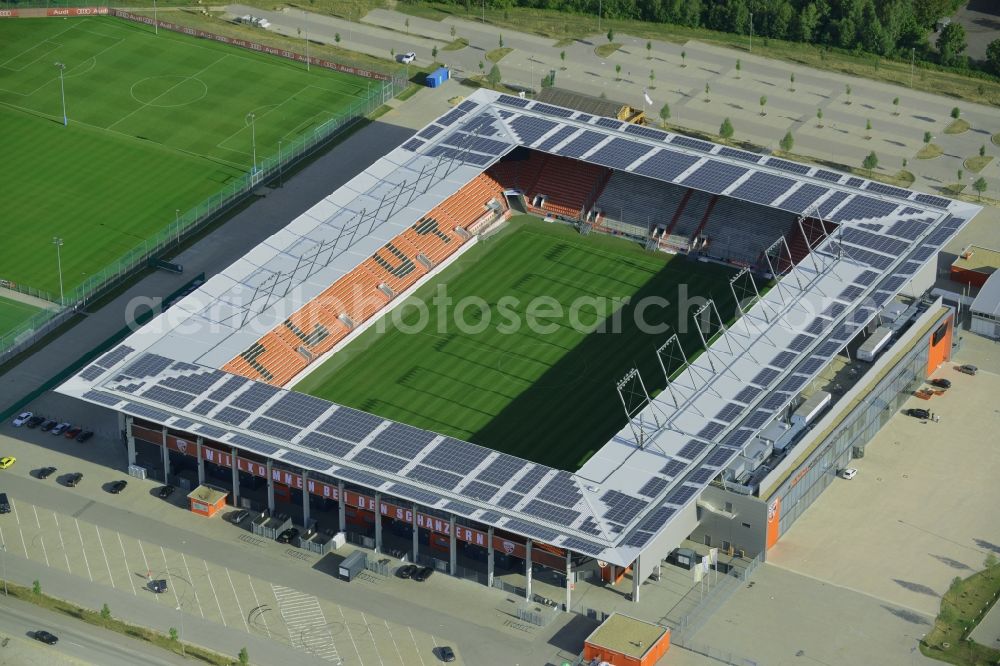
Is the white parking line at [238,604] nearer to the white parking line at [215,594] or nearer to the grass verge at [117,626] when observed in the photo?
the white parking line at [215,594]

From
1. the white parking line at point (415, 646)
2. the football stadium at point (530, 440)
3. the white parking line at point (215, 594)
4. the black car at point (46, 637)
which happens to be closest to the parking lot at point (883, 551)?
the football stadium at point (530, 440)

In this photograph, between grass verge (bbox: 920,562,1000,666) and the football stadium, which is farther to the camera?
the football stadium

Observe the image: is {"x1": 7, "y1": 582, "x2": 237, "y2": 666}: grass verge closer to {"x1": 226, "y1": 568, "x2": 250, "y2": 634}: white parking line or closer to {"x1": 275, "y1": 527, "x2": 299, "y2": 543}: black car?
{"x1": 226, "y1": 568, "x2": 250, "y2": 634}: white parking line

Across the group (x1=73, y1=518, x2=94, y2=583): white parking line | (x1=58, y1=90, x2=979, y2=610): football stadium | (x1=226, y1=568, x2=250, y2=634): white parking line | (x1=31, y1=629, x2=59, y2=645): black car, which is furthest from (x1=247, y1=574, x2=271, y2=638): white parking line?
(x1=31, y1=629, x2=59, y2=645): black car

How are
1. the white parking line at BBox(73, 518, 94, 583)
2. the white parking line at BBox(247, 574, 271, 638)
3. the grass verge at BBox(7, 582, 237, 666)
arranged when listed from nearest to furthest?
the grass verge at BBox(7, 582, 237, 666) → the white parking line at BBox(247, 574, 271, 638) → the white parking line at BBox(73, 518, 94, 583)

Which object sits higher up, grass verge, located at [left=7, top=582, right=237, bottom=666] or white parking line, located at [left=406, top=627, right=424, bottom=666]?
white parking line, located at [left=406, top=627, right=424, bottom=666]

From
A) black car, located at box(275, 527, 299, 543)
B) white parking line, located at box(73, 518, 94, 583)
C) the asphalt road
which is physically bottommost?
the asphalt road
